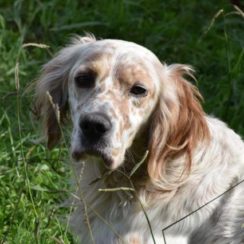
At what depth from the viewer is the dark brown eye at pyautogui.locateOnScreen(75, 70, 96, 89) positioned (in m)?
4.88

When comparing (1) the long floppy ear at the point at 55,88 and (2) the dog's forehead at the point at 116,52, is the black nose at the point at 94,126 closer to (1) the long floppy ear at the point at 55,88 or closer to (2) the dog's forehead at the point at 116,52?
(2) the dog's forehead at the point at 116,52

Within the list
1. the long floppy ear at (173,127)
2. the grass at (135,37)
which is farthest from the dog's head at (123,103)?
the grass at (135,37)

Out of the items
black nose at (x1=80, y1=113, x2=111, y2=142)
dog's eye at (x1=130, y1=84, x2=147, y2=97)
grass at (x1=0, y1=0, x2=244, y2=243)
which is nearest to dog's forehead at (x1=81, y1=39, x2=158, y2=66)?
dog's eye at (x1=130, y1=84, x2=147, y2=97)

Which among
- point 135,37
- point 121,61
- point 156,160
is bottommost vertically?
point 135,37

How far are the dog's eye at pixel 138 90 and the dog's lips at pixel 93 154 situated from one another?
0.35 m

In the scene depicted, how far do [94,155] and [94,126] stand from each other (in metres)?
0.15

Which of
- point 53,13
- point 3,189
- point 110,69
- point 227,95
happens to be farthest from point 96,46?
point 53,13

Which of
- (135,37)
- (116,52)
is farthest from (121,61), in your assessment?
(135,37)

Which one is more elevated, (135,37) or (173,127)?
(173,127)

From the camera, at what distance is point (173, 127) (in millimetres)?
5020

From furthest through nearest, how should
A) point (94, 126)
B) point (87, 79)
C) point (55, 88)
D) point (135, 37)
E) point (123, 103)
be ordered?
point (135, 37) → point (55, 88) → point (87, 79) → point (123, 103) → point (94, 126)

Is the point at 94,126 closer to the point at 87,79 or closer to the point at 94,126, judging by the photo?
the point at 94,126

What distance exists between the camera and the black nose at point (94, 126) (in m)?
4.60

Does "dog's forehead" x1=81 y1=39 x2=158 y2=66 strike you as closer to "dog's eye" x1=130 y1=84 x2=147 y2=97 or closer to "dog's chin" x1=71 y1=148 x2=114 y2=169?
"dog's eye" x1=130 y1=84 x2=147 y2=97
